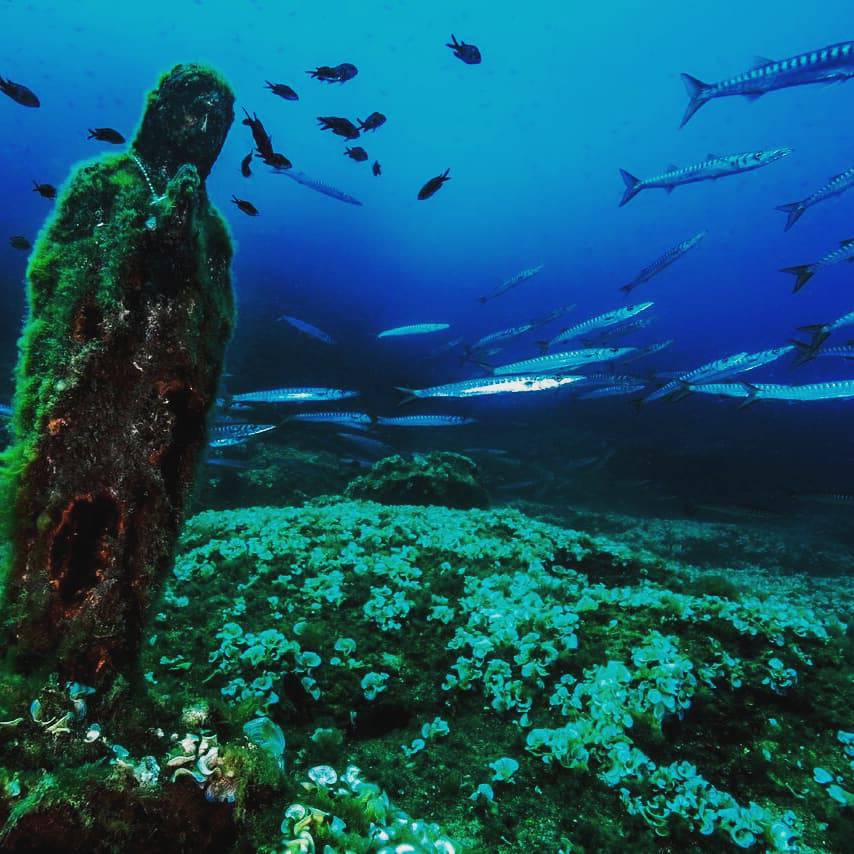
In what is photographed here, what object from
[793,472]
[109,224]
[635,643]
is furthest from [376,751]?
[793,472]

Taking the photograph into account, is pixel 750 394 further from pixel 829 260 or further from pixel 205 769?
pixel 205 769

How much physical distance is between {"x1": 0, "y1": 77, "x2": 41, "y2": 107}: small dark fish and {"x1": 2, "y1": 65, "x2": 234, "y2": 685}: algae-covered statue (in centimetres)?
834

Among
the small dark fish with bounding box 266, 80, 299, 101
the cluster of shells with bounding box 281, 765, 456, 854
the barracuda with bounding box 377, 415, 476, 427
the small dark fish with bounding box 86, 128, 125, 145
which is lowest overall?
the cluster of shells with bounding box 281, 765, 456, 854

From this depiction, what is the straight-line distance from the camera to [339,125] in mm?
8789

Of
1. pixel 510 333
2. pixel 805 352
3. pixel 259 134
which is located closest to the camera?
pixel 259 134

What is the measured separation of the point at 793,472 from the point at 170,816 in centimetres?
2720

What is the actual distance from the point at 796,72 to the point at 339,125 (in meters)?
7.87

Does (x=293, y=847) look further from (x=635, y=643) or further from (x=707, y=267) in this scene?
(x=707, y=267)

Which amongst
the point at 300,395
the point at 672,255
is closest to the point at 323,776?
the point at 300,395

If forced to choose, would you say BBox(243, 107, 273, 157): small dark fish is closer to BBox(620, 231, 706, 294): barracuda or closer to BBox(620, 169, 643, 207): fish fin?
BBox(620, 169, 643, 207): fish fin

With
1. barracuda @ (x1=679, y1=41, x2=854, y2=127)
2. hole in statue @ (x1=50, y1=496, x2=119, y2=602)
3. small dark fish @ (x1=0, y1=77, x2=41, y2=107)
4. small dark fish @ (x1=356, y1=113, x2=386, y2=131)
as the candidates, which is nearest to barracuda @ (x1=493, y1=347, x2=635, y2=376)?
barracuda @ (x1=679, y1=41, x2=854, y2=127)

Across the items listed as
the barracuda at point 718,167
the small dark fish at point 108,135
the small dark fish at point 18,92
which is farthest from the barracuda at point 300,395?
the barracuda at point 718,167

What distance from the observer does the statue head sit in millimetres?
3510

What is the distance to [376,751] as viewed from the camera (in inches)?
150
